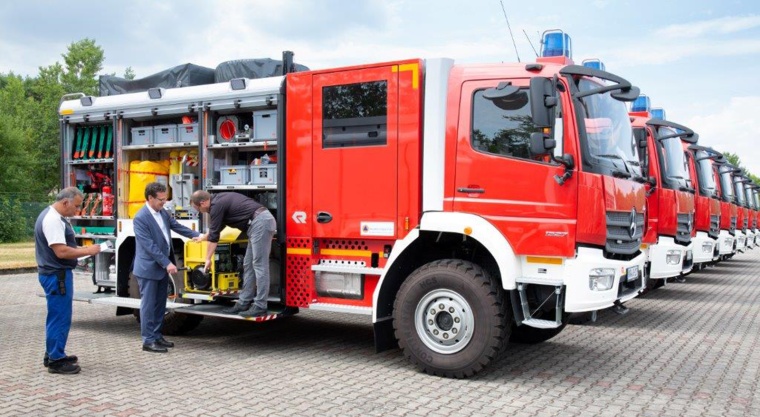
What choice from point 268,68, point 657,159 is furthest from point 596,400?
point 657,159

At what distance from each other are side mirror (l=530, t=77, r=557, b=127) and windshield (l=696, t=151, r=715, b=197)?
9.77 m

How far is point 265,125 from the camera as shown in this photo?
8.04 metres

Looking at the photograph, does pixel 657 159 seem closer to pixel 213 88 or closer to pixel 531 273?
pixel 531 273

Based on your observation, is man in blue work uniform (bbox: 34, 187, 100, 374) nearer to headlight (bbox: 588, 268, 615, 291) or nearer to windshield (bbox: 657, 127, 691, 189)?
headlight (bbox: 588, 268, 615, 291)

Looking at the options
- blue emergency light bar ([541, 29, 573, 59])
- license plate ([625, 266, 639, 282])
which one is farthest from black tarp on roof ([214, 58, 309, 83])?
license plate ([625, 266, 639, 282])

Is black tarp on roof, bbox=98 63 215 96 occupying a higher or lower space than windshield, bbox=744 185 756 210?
higher

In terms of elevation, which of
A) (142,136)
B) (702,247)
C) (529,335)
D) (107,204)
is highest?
(142,136)

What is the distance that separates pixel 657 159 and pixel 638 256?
512cm

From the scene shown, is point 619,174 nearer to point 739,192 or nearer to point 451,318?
point 451,318

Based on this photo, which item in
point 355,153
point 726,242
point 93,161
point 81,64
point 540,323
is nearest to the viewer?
point 540,323

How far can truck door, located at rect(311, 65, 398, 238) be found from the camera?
277 inches

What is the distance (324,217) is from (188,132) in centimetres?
247

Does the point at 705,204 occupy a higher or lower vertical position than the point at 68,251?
higher

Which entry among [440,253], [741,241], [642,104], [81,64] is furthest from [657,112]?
[81,64]
